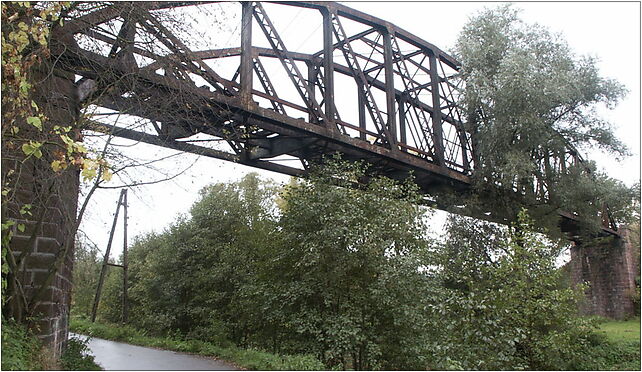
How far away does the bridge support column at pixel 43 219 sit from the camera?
6.59 meters

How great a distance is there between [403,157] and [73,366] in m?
9.49

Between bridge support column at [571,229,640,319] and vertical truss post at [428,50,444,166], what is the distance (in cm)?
1655

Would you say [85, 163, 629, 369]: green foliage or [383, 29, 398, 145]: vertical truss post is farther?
[383, 29, 398, 145]: vertical truss post

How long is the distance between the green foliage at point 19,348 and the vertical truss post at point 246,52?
5796mm

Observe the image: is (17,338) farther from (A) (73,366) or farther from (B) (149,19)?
(B) (149,19)

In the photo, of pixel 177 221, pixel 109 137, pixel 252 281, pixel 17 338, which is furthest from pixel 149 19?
pixel 177 221

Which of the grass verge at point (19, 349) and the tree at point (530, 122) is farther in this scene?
the tree at point (530, 122)

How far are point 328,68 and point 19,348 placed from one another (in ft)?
30.3

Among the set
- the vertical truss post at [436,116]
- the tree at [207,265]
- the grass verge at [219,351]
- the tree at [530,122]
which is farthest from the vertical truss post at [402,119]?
the grass verge at [219,351]

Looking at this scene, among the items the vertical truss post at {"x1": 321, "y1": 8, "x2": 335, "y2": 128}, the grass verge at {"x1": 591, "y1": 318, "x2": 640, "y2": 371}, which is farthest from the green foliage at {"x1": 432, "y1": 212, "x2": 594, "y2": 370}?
the grass verge at {"x1": 591, "y1": 318, "x2": 640, "y2": 371}

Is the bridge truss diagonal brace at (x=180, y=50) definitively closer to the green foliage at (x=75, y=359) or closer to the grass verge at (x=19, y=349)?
the grass verge at (x=19, y=349)

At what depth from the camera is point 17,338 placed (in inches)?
244

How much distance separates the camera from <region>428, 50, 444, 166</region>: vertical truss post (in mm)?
16438

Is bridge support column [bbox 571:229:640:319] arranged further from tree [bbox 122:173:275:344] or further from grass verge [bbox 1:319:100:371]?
grass verge [bbox 1:319:100:371]
